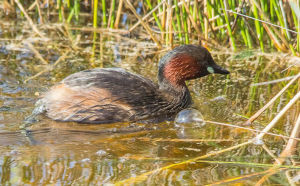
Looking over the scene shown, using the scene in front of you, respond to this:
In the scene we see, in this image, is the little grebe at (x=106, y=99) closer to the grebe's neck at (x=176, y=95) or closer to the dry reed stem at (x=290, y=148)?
the grebe's neck at (x=176, y=95)

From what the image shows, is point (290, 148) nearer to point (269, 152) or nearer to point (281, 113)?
point (269, 152)

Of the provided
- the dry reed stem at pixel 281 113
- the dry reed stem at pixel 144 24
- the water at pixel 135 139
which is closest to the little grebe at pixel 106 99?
the water at pixel 135 139

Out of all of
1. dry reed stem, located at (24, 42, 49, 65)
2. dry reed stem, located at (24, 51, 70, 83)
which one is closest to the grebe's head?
dry reed stem, located at (24, 51, 70, 83)

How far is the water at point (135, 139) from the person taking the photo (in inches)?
141

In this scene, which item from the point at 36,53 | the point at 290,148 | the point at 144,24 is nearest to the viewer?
the point at 290,148

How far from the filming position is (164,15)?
21.7ft

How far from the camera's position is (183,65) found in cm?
546

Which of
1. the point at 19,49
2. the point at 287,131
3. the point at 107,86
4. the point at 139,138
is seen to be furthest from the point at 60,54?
the point at 287,131

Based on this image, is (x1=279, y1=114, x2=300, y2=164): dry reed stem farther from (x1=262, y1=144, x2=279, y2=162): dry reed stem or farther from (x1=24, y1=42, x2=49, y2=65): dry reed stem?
(x1=24, y1=42, x2=49, y2=65): dry reed stem

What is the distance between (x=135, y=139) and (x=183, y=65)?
4.34 ft

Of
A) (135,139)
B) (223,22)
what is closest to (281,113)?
(135,139)

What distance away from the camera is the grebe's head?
17.9 ft

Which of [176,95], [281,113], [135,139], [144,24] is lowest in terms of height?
[135,139]

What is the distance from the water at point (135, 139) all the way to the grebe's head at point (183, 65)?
0.33 m
